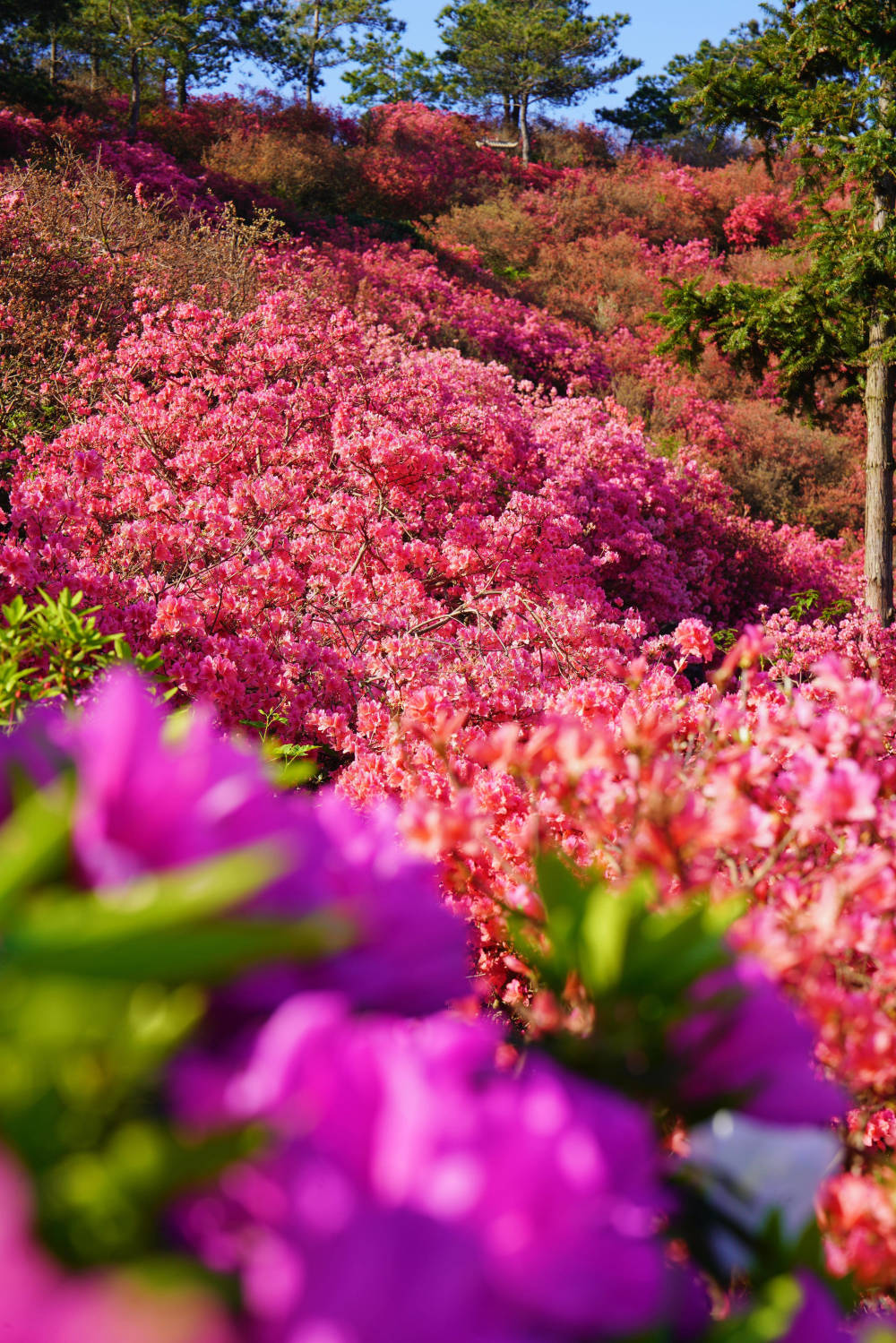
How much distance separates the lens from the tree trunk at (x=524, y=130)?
26719mm

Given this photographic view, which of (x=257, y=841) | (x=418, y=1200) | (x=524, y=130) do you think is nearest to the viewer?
(x=418, y=1200)

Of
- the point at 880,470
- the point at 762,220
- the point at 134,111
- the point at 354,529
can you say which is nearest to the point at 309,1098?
the point at 354,529

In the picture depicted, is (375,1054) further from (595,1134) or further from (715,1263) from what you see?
(715,1263)

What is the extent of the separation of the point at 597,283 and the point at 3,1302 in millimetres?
18824

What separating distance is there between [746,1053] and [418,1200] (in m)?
0.34

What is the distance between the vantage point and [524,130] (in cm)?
2698

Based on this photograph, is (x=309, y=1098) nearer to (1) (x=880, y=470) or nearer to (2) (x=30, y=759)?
(2) (x=30, y=759)

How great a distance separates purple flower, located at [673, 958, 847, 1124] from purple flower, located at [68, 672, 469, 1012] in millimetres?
188

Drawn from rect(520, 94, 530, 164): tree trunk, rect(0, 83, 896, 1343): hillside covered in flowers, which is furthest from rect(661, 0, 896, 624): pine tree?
rect(520, 94, 530, 164): tree trunk

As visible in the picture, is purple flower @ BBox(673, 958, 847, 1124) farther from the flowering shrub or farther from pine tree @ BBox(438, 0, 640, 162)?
pine tree @ BBox(438, 0, 640, 162)

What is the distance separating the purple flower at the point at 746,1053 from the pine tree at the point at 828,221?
22.1ft

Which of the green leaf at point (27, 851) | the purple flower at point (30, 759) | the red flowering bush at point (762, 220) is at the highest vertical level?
the red flowering bush at point (762, 220)

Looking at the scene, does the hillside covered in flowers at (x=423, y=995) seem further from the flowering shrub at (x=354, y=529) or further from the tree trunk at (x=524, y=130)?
the tree trunk at (x=524, y=130)

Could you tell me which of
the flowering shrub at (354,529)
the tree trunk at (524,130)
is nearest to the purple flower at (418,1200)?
the flowering shrub at (354,529)
